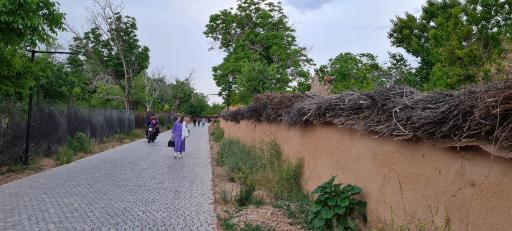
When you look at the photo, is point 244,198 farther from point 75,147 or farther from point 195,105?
point 195,105

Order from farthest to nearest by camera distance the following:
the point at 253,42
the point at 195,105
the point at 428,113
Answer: the point at 195,105 < the point at 253,42 < the point at 428,113

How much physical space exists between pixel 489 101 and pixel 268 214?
444 centimetres

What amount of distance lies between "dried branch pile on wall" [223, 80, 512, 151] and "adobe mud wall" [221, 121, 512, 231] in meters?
0.18

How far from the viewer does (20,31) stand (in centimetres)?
1040

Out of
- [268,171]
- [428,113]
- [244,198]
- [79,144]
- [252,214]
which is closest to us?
[428,113]

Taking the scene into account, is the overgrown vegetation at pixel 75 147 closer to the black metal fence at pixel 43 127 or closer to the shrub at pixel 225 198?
the black metal fence at pixel 43 127

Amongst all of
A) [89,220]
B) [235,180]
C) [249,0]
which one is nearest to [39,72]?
[235,180]

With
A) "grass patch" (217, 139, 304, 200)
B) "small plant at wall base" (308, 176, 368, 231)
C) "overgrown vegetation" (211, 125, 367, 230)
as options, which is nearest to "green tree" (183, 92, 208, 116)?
"grass patch" (217, 139, 304, 200)

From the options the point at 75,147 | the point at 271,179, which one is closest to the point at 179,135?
the point at 75,147

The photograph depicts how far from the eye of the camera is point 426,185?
4.79 metres

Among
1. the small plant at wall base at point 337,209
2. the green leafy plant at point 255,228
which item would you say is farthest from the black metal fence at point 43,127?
the small plant at wall base at point 337,209

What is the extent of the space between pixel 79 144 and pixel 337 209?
57.4 ft

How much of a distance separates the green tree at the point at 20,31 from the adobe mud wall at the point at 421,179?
6423mm

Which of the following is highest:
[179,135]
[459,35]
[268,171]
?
[459,35]
